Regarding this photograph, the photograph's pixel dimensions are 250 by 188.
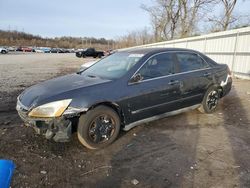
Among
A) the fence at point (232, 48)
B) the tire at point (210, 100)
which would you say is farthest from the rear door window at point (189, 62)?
the fence at point (232, 48)

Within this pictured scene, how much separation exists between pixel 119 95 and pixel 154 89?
2.58ft

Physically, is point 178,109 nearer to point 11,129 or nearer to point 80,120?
point 80,120

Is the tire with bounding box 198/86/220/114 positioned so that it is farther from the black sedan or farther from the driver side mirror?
the driver side mirror

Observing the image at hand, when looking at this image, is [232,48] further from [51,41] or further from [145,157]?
[51,41]

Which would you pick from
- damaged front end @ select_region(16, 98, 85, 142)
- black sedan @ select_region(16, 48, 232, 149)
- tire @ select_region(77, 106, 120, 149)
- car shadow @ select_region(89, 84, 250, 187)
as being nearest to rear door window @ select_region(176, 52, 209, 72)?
black sedan @ select_region(16, 48, 232, 149)

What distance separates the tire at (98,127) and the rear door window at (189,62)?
1990 mm

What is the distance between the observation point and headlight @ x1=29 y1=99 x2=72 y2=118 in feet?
13.0

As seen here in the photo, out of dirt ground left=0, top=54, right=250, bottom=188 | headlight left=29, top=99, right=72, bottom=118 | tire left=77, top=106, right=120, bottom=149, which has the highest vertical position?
headlight left=29, top=99, right=72, bottom=118

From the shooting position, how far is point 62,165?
373cm

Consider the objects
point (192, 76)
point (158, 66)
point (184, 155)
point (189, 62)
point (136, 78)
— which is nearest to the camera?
point (184, 155)

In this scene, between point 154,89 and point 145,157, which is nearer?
point 145,157

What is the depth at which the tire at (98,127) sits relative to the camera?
13.5 feet

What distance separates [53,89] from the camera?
14.2 ft

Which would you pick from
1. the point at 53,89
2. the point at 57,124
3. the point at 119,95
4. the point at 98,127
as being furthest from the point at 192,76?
the point at 57,124
